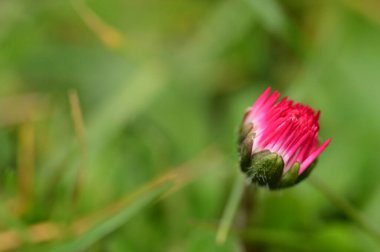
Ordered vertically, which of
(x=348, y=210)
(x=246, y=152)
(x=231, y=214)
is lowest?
(x=231, y=214)

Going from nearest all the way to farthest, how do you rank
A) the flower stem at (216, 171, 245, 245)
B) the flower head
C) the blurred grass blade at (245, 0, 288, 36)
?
the flower head
the flower stem at (216, 171, 245, 245)
the blurred grass blade at (245, 0, 288, 36)

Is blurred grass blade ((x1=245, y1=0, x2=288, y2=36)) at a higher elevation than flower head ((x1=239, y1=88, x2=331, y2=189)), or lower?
lower

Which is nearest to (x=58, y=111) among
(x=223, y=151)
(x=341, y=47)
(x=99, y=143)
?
Result: (x=99, y=143)

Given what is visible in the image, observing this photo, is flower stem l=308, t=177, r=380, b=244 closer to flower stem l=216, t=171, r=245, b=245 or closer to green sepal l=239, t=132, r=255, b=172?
flower stem l=216, t=171, r=245, b=245

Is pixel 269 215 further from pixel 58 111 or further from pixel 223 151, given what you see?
pixel 58 111

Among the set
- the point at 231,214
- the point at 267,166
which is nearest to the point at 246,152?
the point at 267,166

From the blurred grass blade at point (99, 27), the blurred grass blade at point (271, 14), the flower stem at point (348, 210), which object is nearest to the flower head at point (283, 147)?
the flower stem at point (348, 210)

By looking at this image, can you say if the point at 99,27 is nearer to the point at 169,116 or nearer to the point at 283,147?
the point at 169,116

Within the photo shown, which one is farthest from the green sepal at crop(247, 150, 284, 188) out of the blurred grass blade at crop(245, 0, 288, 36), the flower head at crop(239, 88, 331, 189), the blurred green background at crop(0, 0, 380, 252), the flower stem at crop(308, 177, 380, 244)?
the blurred grass blade at crop(245, 0, 288, 36)
